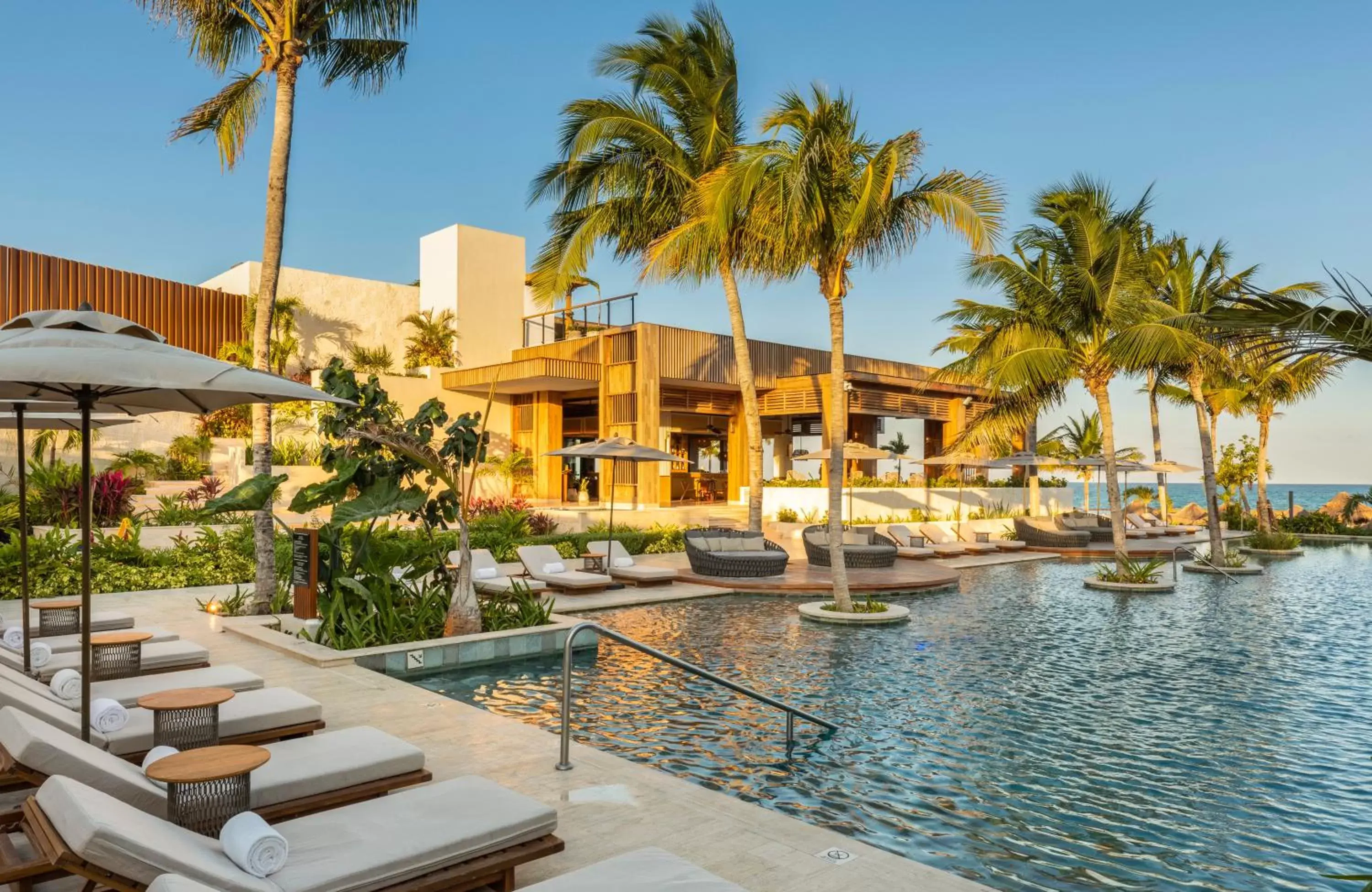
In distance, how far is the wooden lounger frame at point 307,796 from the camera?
11.1ft

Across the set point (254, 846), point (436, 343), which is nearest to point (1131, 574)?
point (254, 846)

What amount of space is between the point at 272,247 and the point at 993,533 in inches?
808

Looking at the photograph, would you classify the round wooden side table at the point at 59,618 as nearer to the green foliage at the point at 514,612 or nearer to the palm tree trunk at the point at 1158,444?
the green foliage at the point at 514,612

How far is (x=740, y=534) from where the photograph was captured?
52.4 feet

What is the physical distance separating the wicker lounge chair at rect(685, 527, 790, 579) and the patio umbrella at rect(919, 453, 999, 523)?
341 inches

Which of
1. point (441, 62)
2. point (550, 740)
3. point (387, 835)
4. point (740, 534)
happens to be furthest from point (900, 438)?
point (387, 835)

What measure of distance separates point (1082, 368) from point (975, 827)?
46.3ft

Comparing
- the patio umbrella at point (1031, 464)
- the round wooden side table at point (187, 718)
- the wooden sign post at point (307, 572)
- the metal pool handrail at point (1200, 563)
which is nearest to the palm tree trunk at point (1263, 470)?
the patio umbrella at point (1031, 464)

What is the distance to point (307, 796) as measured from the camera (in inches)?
158

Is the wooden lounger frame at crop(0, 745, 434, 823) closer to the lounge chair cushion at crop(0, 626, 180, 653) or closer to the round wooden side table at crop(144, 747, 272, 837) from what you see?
the round wooden side table at crop(144, 747, 272, 837)

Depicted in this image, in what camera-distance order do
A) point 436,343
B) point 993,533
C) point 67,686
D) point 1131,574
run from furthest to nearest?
point 436,343 → point 993,533 → point 1131,574 → point 67,686

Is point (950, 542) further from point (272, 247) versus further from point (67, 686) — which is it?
point (67, 686)

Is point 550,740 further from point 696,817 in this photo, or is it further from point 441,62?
point 441,62

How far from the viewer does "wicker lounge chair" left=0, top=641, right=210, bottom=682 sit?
6.14m
